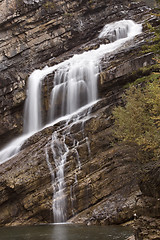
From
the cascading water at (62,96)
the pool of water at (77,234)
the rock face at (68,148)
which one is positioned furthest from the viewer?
the cascading water at (62,96)

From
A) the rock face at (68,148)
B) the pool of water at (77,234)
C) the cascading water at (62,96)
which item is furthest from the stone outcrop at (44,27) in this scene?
the pool of water at (77,234)

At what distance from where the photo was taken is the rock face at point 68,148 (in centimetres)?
2242

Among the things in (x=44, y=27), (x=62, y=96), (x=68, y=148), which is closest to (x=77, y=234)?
(x=68, y=148)

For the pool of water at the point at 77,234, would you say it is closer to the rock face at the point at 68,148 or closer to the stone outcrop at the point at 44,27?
the rock face at the point at 68,148

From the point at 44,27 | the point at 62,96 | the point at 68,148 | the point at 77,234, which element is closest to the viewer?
the point at 77,234

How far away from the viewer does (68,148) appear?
26.6m

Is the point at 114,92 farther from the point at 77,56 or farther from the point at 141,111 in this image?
the point at 77,56

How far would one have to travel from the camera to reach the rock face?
22422mm

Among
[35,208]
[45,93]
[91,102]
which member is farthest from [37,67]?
[35,208]

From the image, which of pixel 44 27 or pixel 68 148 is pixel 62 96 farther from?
pixel 44 27

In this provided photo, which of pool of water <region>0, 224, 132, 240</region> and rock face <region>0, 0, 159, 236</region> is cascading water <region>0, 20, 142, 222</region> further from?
pool of water <region>0, 224, 132, 240</region>

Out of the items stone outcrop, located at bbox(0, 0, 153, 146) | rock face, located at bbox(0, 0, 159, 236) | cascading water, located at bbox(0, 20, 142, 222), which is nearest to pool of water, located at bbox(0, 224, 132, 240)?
rock face, located at bbox(0, 0, 159, 236)

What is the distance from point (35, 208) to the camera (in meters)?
24.3

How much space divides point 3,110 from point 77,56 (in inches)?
556
